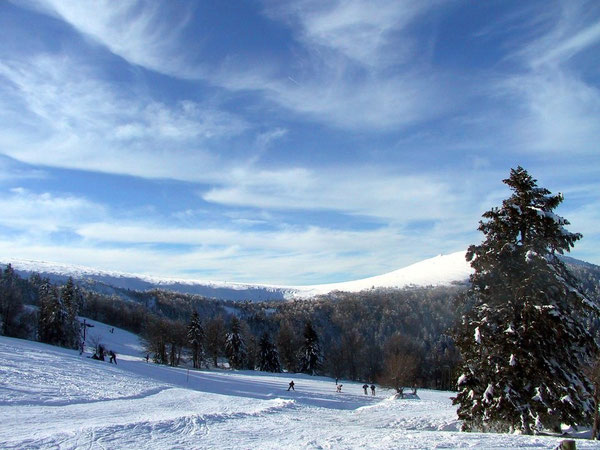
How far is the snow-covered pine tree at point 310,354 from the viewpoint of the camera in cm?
6944

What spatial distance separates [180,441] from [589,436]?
54.6 ft

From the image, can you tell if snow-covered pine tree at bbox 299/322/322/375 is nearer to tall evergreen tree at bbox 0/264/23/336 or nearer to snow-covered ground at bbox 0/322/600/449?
snow-covered ground at bbox 0/322/600/449

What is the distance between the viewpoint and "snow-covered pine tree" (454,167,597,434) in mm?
16000

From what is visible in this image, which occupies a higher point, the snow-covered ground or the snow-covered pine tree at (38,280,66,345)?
the snow-covered pine tree at (38,280,66,345)

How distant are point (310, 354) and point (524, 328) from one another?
56.0 metres

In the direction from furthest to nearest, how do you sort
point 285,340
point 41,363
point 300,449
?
1. point 285,340
2. point 41,363
3. point 300,449

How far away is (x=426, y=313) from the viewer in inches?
6954

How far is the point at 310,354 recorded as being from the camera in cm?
6969

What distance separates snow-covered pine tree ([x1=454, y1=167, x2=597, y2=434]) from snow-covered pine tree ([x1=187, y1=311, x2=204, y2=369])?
54.2m

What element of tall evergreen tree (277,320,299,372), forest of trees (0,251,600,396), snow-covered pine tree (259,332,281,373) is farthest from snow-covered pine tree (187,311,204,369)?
tall evergreen tree (277,320,299,372)

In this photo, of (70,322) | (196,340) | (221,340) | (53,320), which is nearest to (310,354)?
(221,340)

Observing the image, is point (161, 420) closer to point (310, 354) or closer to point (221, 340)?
point (310, 354)

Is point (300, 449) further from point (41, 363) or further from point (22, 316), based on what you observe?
point (22, 316)

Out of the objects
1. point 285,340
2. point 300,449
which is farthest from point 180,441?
point 285,340
